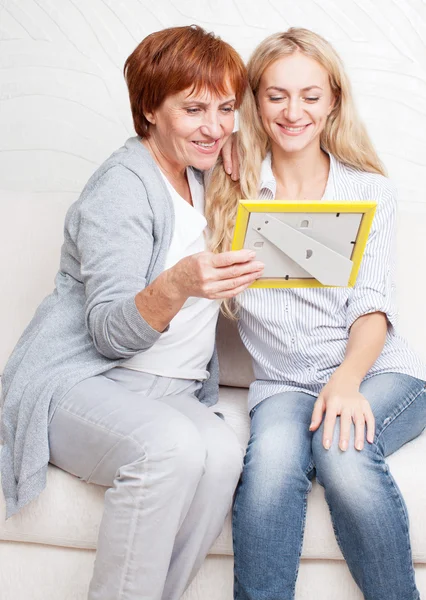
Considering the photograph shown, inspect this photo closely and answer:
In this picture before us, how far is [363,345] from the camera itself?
1583mm

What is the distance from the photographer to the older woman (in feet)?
4.22

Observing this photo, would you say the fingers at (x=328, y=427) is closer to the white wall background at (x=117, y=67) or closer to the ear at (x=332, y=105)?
the ear at (x=332, y=105)

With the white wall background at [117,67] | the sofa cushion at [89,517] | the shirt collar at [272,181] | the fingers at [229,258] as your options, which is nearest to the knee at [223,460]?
the sofa cushion at [89,517]

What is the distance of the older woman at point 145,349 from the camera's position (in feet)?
4.22

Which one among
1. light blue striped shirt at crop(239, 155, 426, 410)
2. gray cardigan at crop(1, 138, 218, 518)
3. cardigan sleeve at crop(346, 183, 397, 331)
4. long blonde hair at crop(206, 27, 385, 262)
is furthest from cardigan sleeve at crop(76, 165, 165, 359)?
cardigan sleeve at crop(346, 183, 397, 331)

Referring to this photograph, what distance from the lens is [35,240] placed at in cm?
201

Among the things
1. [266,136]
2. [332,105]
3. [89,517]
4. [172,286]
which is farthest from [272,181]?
[89,517]

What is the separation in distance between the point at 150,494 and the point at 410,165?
1489mm

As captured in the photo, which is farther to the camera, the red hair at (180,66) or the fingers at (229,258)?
the red hair at (180,66)

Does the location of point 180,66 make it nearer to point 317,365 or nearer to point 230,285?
point 230,285

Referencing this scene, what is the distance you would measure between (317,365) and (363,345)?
0.14 m

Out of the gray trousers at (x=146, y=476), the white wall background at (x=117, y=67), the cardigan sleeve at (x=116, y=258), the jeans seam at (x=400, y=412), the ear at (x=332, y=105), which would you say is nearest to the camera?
the gray trousers at (x=146, y=476)

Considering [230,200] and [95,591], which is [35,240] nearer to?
[230,200]

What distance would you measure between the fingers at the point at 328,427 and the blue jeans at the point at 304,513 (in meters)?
0.01
